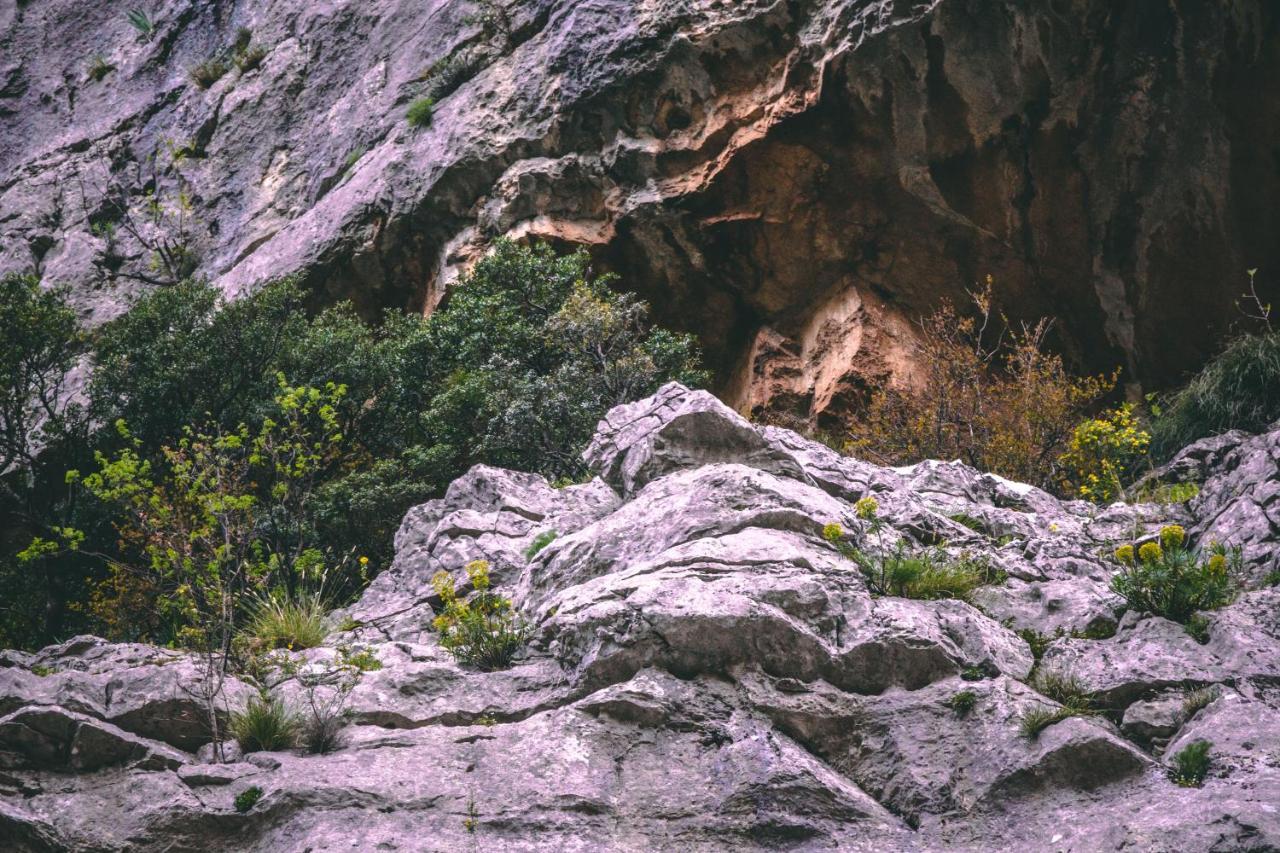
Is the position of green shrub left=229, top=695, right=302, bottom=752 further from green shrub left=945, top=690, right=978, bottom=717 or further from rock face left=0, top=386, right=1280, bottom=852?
green shrub left=945, top=690, right=978, bottom=717

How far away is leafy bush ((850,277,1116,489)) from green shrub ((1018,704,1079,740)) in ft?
23.1

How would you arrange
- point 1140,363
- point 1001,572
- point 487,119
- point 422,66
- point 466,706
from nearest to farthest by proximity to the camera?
point 466,706 → point 1001,572 → point 1140,363 → point 487,119 → point 422,66

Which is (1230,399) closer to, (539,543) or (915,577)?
(915,577)

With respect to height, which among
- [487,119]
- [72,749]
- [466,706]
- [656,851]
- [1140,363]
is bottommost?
[1140,363]

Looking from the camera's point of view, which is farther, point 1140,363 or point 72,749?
point 1140,363

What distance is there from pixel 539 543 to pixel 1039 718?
4.81m

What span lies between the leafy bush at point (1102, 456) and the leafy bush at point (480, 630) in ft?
21.5

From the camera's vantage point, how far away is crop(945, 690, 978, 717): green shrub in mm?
6314

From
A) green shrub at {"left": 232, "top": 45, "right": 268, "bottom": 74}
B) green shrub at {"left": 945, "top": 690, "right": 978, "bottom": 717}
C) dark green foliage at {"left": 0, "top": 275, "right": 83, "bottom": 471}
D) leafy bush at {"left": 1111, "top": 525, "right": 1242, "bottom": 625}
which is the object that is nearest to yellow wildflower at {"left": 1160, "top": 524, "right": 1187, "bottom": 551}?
leafy bush at {"left": 1111, "top": 525, "right": 1242, "bottom": 625}

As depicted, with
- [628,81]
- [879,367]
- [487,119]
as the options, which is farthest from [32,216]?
[879,367]

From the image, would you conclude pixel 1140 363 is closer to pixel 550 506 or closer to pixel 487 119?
pixel 550 506

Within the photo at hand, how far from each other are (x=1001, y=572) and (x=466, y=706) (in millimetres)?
4062

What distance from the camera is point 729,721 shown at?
6391mm

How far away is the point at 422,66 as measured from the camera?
70.4ft
